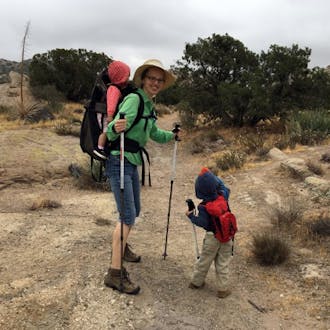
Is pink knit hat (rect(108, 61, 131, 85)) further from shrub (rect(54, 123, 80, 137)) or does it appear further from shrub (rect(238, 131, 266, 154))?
shrub (rect(54, 123, 80, 137))

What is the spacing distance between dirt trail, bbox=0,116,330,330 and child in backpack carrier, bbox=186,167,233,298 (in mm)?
173

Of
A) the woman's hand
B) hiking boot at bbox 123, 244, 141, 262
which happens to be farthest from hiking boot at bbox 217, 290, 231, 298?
the woman's hand

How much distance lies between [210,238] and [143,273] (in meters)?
0.98

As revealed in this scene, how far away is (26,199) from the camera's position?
7652 millimetres

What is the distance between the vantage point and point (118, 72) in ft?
12.1

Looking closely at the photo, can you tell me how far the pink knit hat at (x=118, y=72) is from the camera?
12.0ft

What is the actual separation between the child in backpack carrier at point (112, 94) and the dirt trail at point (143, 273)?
1.45 metres

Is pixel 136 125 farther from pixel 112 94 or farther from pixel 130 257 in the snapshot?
pixel 130 257

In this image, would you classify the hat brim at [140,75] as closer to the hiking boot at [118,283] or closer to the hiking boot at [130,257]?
the hiking boot at [118,283]

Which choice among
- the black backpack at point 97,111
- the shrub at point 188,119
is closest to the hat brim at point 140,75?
the black backpack at point 97,111

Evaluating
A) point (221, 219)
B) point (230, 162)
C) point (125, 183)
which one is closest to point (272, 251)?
point (221, 219)

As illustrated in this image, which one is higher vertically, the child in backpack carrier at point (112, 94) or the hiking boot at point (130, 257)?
the child in backpack carrier at point (112, 94)

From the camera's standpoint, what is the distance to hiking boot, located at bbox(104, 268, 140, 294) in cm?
391

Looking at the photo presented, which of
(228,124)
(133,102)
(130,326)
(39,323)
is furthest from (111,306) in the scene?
(228,124)
